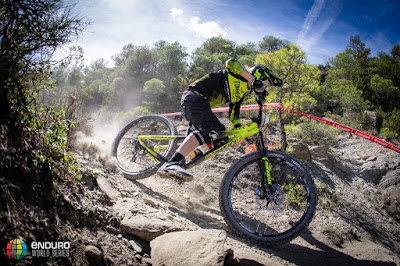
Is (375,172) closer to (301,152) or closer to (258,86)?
(301,152)

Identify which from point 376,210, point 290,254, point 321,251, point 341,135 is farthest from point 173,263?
point 341,135

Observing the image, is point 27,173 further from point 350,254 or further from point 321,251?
point 350,254

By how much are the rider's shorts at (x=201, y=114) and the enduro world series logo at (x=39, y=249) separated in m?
2.22

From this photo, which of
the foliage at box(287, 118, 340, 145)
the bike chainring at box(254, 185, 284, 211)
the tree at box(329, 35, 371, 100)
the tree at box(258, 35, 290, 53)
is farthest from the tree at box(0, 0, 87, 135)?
the tree at box(258, 35, 290, 53)

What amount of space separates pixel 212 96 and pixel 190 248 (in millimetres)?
2442

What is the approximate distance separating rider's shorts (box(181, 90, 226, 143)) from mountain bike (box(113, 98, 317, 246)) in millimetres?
216

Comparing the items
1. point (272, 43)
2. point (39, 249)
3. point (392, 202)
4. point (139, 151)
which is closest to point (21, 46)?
point (39, 249)

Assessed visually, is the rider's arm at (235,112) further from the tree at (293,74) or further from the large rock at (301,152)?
the large rock at (301,152)

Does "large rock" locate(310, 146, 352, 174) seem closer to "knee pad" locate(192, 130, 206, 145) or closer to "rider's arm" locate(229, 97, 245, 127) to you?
"rider's arm" locate(229, 97, 245, 127)

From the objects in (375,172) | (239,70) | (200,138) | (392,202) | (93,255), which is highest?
(239,70)

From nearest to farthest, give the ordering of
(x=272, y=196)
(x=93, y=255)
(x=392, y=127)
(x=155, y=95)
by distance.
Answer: (x=93, y=255) < (x=272, y=196) < (x=392, y=127) < (x=155, y=95)

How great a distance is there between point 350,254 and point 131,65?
26593mm

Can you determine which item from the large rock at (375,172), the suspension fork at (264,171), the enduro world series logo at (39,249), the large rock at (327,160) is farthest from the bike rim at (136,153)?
the large rock at (375,172)

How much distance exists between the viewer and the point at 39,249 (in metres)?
1.35
